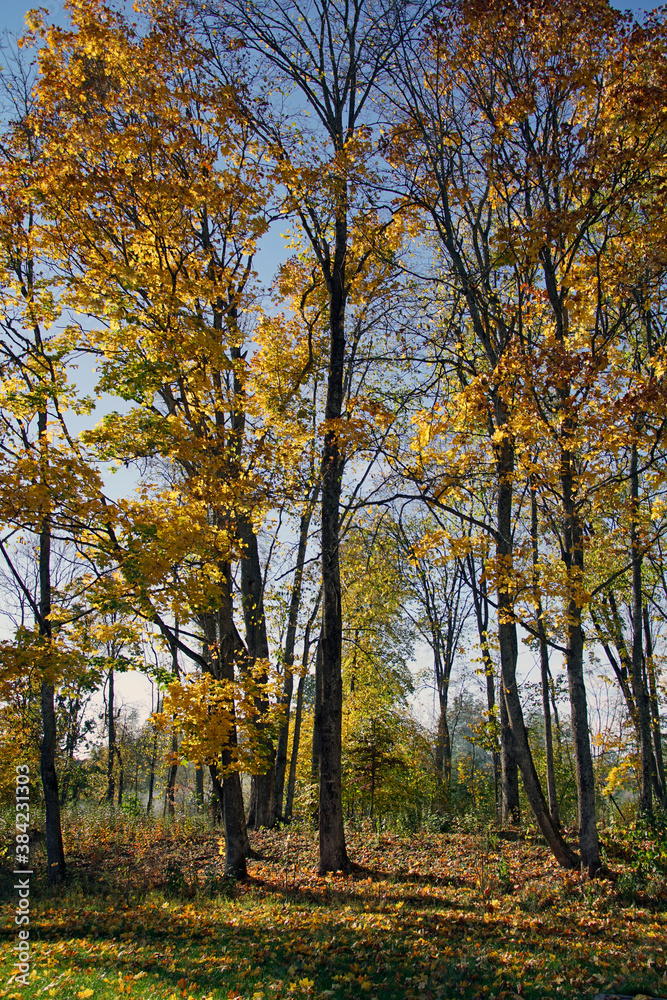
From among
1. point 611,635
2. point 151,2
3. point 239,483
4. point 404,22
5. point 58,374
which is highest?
point 151,2

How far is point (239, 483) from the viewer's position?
851 centimetres

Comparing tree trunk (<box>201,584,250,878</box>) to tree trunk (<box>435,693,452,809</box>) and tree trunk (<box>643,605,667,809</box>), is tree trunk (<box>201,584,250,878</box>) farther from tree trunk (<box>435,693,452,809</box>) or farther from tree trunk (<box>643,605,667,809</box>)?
tree trunk (<box>435,693,452,809</box>)

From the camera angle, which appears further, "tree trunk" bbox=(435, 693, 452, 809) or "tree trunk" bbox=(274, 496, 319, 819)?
"tree trunk" bbox=(435, 693, 452, 809)

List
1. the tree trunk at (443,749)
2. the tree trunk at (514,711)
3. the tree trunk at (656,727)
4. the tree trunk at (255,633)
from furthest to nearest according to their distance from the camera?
1. the tree trunk at (443,749)
2. the tree trunk at (656,727)
3. the tree trunk at (255,633)
4. the tree trunk at (514,711)

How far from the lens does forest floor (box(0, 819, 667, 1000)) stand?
165 inches

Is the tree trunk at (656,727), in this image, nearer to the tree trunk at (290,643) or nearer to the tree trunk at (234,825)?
the tree trunk at (290,643)

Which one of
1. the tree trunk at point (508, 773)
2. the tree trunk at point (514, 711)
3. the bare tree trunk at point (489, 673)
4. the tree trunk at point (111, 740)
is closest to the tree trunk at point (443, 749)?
the bare tree trunk at point (489, 673)

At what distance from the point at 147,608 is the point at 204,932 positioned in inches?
126

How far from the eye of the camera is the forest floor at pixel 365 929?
418 cm

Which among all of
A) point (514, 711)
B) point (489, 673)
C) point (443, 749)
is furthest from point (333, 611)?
point (443, 749)

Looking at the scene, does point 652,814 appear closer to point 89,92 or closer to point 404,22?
point 404,22

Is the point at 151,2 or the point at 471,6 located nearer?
the point at 471,6

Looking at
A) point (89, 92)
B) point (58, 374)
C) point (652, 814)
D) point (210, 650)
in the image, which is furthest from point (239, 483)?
point (652, 814)

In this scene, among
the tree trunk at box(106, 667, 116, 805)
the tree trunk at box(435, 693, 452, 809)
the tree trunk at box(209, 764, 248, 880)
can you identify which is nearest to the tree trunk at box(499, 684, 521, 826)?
the tree trunk at box(209, 764, 248, 880)
